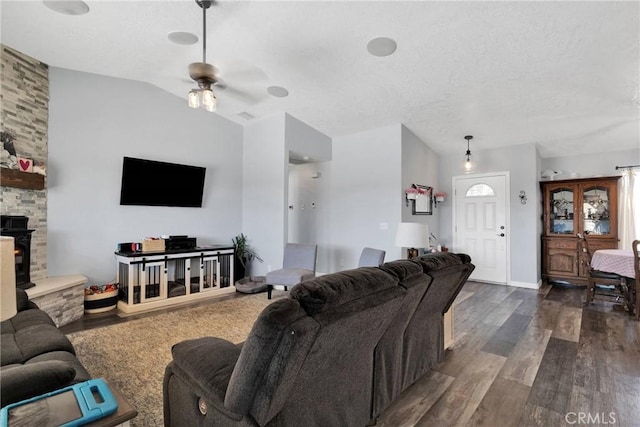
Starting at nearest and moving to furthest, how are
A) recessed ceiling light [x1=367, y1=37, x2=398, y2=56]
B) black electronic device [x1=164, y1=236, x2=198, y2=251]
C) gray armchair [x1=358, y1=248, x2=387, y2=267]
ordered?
1. recessed ceiling light [x1=367, y1=37, x2=398, y2=56]
2. gray armchair [x1=358, y1=248, x2=387, y2=267]
3. black electronic device [x1=164, y1=236, x2=198, y2=251]

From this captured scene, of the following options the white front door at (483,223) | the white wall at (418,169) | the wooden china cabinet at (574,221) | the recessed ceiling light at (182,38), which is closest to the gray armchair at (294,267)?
the white wall at (418,169)

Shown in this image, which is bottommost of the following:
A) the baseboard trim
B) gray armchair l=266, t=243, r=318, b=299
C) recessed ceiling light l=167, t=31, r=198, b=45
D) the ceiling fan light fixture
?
the baseboard trim

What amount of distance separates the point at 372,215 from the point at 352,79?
2.32 m

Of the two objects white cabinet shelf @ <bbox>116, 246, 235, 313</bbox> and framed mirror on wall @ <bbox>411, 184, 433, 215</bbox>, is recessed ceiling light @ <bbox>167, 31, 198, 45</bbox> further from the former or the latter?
framed mirror on wall @ <bbox>411, 184, 433, 215</bbox>

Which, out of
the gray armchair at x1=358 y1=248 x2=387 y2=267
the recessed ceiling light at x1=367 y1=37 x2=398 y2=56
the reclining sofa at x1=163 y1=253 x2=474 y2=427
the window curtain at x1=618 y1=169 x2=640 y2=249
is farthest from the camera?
the window curtain at x1=618 y1=169 x2=640 y2=249

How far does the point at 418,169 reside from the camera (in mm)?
5566

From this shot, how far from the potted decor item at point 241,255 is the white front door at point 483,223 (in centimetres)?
414

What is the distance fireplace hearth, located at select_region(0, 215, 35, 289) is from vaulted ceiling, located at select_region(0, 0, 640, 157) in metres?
1.99

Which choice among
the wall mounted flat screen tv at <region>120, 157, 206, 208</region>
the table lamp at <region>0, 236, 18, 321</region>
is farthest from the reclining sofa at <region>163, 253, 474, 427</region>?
the wall mounted flat screen tv at <region>120, 157, 206, 208</region>

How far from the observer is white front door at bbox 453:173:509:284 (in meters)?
5.66

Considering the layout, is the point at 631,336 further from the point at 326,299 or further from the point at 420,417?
the point at 326,299

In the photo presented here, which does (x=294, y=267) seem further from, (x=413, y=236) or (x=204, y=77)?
(x=204, y=77)

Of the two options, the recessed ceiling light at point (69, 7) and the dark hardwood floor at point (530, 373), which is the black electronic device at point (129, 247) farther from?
the recessed ceiling light at point (69, 7)

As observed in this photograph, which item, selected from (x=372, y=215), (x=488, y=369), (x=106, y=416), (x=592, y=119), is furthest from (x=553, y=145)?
(x=106, y=416)
